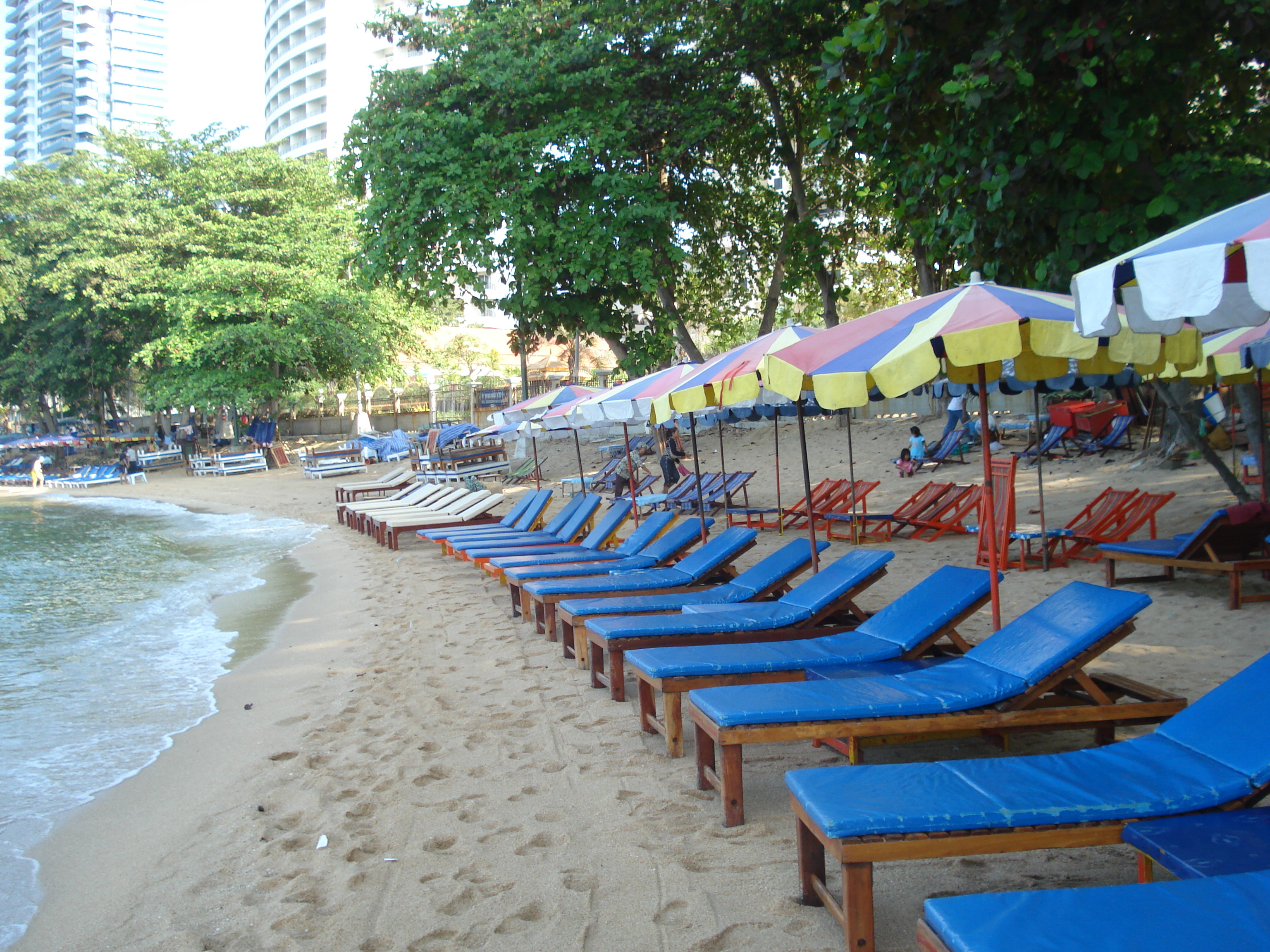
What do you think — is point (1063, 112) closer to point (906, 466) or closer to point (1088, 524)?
point (1088, 524)

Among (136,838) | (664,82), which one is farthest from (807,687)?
(664,82)

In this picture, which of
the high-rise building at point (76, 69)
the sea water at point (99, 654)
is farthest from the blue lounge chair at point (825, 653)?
the high-rise building at point (76, 69)

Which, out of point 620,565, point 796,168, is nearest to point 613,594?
point 620,565

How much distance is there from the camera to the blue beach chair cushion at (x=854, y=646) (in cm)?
402

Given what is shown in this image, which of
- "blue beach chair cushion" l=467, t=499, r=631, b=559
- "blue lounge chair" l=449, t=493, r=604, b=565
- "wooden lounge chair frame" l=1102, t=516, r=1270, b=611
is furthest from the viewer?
"blue lounge chair" l=449, t=493, r=604, b=565

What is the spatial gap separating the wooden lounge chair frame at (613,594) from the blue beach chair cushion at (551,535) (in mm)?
2077

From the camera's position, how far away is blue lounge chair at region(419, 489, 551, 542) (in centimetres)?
1034

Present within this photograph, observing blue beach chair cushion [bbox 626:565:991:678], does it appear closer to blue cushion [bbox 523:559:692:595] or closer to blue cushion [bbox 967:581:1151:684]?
blue cushion [bbox 967:581:1151:684]

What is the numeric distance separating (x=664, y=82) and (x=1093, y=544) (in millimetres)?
11165

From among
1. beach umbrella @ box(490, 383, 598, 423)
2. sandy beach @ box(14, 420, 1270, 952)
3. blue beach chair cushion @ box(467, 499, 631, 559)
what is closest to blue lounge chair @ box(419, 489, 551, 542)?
blue beach chair cushion @ box(467, 499, 631, 559)

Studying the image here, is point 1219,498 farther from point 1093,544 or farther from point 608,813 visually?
point 608,813

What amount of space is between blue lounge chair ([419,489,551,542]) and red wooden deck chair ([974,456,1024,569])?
4950 mm

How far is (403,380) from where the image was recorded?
3269 cm

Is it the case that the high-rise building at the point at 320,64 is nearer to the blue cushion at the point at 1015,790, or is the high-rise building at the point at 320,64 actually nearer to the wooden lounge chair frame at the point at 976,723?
the wooden lounge chair frame at the point at 976,723
